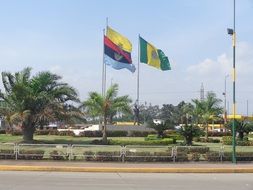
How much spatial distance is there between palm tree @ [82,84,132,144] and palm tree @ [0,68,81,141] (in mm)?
4993

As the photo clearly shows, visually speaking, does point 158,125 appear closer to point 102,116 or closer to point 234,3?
point 102,116

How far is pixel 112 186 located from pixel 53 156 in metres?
10.7

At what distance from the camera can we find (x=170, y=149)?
Result: 93.5ft

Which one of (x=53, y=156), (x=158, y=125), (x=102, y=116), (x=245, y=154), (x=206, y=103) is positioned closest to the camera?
(x=53, y=156)

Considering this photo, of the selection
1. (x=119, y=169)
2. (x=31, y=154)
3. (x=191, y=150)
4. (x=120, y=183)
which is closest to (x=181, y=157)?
(x=191, y=150)

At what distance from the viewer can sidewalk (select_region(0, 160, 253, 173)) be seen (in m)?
23.8

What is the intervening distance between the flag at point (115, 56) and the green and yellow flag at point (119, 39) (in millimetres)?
781

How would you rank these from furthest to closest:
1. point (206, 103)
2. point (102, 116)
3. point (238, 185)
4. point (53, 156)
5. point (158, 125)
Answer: point (206, 103)
point (158, 125)
point (102, 116)
point (53, 156)
point (238, 185)

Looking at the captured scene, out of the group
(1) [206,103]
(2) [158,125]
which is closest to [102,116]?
(2) [158,125]

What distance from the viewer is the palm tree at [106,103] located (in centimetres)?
4816

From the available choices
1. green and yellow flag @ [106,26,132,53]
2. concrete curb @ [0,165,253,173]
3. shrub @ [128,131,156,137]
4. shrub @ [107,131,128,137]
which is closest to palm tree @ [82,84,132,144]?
green and yellow flag @ [106,26,132,53]

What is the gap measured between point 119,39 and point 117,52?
6.30 feet

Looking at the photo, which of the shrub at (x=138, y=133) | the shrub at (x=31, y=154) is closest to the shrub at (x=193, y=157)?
the shrub at (x=31, y=154)

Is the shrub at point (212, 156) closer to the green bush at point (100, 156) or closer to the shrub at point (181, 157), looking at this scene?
the shrub at point (181, 157)
